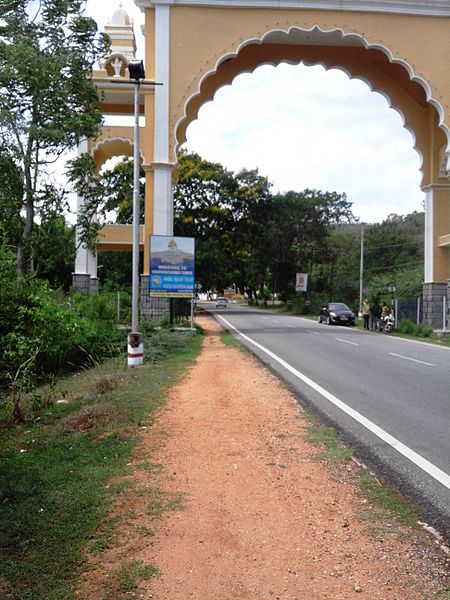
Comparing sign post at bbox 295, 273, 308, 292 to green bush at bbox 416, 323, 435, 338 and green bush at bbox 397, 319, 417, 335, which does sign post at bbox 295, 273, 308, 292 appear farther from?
green bush at bbox 416, 323, 435, 338

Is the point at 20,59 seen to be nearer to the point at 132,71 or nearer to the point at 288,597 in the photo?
the point at 132,71

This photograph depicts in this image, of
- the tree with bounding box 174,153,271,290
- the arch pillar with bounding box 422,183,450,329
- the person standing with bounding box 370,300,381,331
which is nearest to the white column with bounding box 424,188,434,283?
the arch pillar with bounding box 422,183,450,329

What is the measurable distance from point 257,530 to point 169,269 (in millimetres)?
17222

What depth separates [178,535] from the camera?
3.88 m

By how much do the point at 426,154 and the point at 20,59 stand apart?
65.4 ft

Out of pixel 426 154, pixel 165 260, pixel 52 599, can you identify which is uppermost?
pixel 426 154

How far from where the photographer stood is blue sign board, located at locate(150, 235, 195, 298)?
68.0ft

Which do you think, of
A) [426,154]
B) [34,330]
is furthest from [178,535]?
[426,154]

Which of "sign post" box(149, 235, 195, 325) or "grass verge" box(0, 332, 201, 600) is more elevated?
"sign post" box(149, 235, 195, 325)

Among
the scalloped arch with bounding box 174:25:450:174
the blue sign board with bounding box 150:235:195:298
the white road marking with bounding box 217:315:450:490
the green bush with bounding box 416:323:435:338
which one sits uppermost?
the scalloped arch with bounding box 174:25:450:174

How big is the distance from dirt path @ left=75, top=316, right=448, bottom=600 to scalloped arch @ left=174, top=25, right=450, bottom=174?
766 inches

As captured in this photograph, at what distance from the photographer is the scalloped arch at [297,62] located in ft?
79.0

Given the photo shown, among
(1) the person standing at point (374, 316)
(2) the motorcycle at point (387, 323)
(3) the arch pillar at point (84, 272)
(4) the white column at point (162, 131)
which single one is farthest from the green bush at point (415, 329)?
(3) the arch pillar at point (84, 272)

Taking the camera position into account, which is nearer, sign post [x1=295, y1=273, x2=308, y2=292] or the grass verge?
the grass verge
